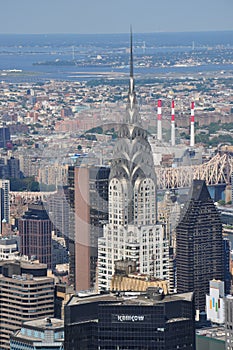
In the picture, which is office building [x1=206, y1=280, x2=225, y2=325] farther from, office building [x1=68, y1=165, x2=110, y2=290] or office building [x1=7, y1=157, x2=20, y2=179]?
office building [x1=7, y1=157, x2=20, y2=179]

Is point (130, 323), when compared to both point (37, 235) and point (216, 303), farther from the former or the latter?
point (37, 235)

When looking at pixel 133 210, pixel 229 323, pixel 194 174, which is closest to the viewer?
pixel 229 323

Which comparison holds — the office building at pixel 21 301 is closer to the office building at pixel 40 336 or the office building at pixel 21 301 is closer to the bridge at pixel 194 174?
the office building at pixel 40 336

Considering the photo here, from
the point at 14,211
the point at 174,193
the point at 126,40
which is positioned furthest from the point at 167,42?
the point at 174,193

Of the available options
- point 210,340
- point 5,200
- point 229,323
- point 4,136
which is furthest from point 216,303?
point 4,136

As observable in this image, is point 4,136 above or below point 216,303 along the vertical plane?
below

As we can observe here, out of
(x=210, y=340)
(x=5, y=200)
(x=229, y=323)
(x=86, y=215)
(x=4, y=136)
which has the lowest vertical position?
(x=4, y=136)

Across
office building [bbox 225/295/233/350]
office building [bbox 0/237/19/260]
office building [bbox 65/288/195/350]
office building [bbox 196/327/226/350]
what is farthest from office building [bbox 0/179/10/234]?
office building [bbox 65/288/195/350]
